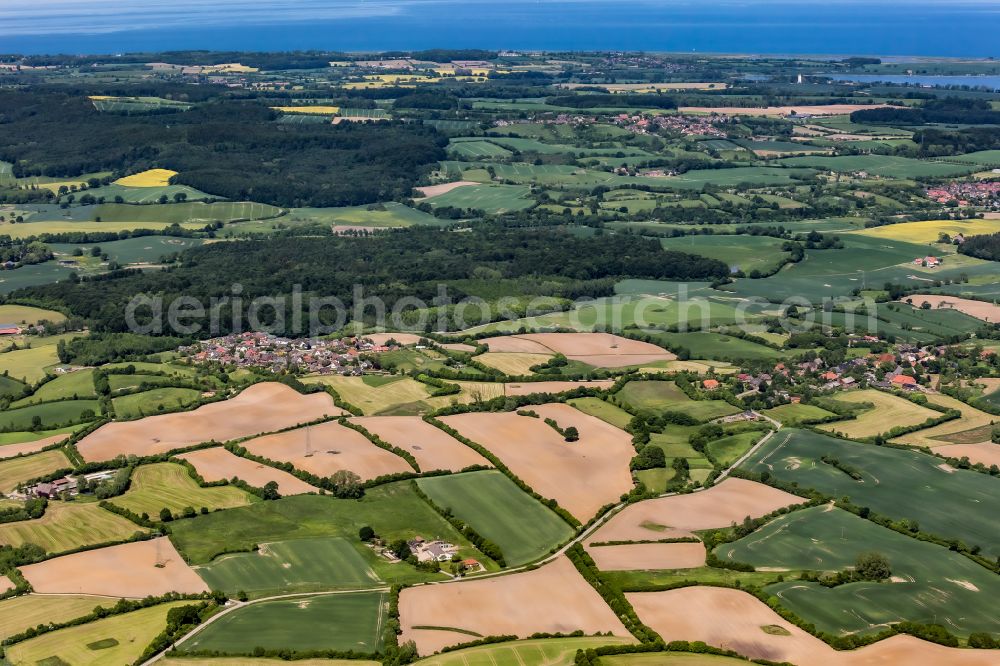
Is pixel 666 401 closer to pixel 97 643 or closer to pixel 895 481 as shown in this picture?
pixel 895 481

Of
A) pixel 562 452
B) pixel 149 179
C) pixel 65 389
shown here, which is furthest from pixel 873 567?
pixel 149 179

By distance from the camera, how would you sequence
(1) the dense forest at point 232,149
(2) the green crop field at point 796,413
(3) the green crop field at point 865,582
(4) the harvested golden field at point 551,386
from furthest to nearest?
(1) the dense forest at point 232,149, (4) the harvested golden field at point 551,386, (2) the green crop field at point 796,413, (3) the green crop field at point 865,582

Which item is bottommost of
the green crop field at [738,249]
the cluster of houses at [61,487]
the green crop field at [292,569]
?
the green crop field at [292,569]

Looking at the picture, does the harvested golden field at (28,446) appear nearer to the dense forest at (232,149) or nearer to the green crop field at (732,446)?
the green crop field at (732,446)

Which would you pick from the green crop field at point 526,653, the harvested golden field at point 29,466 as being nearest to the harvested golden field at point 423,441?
the harvested golden field at point 29,466

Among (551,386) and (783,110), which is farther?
(783,110)

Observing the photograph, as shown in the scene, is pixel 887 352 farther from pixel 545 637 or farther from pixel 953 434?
pixel 545 637

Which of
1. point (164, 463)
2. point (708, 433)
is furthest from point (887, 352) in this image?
point (164, 463)
